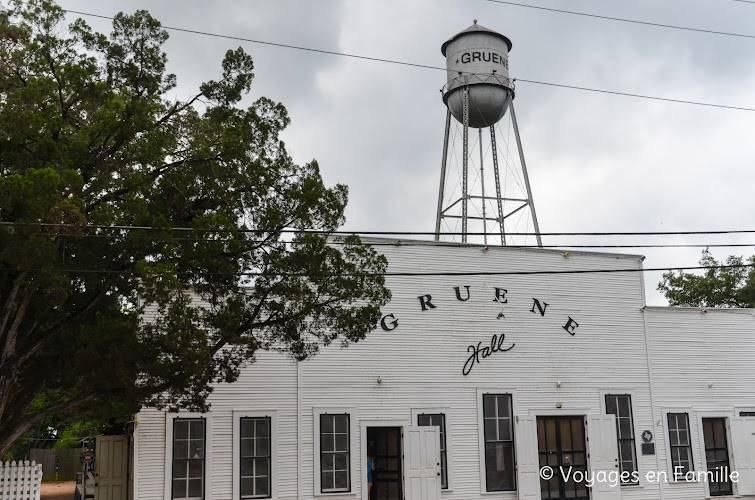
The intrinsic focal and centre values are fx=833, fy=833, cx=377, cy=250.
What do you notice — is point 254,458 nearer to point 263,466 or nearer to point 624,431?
point 263,466

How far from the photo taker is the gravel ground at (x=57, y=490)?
95.1 ft

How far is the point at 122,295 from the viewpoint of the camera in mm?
16828

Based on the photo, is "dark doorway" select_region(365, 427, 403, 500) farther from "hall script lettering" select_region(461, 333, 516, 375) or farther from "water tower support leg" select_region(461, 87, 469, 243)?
"water tower support leg" select_region(461, 87, 469, 243)

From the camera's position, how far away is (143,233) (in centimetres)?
1446

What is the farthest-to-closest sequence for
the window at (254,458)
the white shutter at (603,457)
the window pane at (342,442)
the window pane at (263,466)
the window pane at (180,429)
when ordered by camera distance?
the white shutter at (603,457)
the window pane at (342,442)
the window pane at (263,466)
the window at (254,458)
the window pane at (180,429)

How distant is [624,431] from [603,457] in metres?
1.31

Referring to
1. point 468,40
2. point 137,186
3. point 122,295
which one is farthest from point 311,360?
point 468,40

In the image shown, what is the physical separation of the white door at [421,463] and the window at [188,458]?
4.64m

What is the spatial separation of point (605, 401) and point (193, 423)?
1057cm

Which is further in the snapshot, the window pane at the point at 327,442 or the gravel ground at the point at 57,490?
the gravel ground at the point at 57,490

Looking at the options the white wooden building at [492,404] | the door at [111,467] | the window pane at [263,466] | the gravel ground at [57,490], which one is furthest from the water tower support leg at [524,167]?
the gravel ground at [57,490]

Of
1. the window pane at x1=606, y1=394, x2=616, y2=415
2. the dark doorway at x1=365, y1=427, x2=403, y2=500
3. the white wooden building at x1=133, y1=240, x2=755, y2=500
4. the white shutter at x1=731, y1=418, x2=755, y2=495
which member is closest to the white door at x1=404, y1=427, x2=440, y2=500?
the white wooden building at x1=133, y1=240, x2=755, y2=500

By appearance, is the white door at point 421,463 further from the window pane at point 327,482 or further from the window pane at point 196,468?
the window pane at point 196,468

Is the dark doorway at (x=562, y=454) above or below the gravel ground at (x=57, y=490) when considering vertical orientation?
above
